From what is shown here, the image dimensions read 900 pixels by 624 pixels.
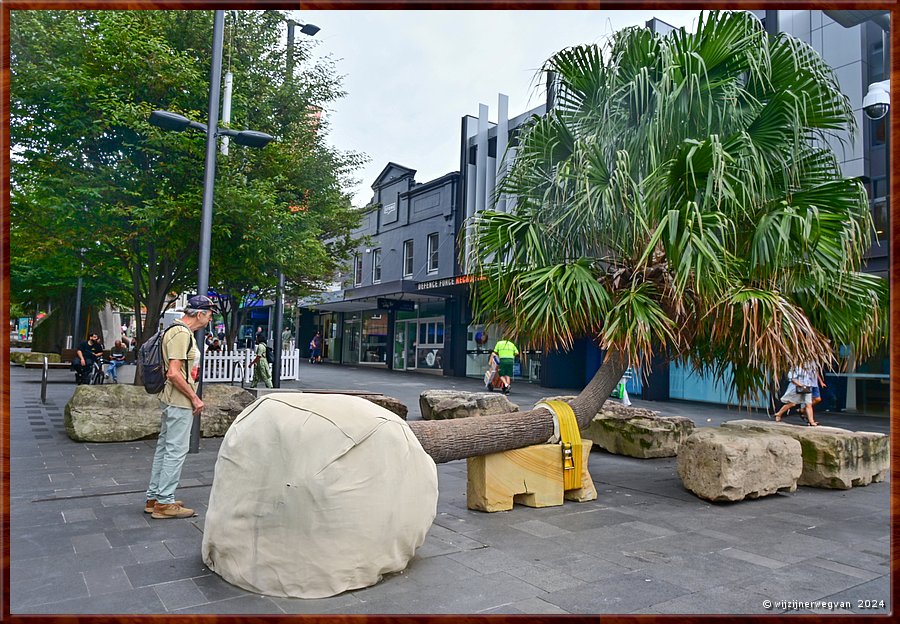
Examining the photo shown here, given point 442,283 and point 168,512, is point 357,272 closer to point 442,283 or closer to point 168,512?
point 442,283

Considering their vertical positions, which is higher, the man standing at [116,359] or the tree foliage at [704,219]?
the tree foliage at [704,219]

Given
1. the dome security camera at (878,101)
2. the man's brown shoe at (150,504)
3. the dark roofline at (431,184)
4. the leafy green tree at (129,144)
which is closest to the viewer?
the man's brown shoe at (150,504)

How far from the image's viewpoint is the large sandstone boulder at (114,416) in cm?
878

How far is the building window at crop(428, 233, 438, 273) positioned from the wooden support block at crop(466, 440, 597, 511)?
19707mm

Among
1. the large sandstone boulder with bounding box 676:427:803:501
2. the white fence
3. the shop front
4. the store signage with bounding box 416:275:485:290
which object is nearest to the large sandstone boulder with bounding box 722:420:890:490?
the large sandstone boulder with bounding box 676:427:803:501

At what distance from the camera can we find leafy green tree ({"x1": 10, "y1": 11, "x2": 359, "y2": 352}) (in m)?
9.27

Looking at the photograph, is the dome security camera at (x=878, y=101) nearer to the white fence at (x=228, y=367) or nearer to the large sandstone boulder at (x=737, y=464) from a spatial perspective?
the large sandstone boulder at (x=737, y=464)

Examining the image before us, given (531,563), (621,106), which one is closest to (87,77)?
(621,106)

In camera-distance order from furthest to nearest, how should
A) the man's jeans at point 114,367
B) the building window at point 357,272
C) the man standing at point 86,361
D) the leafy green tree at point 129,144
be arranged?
1. the building window at point 357,272
2. the man's jeans at point 114,367
3. the man standing at point 86,361
4. the leafy green tree at point 129,144

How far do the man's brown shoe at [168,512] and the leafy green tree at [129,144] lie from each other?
5.76m

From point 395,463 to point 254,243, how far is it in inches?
315

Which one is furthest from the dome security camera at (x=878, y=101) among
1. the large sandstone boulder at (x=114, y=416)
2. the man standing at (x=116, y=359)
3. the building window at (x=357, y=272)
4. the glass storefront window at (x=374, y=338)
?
the building window at (x=357, y=272)

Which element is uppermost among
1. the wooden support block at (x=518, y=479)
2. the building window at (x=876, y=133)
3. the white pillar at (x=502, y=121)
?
the white pillar at (x=502, y=121)

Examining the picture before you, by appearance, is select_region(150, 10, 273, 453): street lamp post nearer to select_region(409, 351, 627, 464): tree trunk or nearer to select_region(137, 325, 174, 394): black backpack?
select_region(137, 325, 174, 394): black backpack
